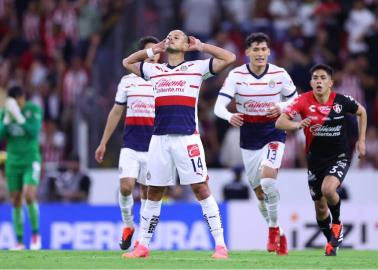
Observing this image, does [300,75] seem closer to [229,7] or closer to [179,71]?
[229,7]

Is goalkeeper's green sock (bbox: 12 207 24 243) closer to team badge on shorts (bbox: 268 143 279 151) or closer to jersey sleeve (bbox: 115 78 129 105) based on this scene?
jersey sleeve (bbox: 115 78 129 105)

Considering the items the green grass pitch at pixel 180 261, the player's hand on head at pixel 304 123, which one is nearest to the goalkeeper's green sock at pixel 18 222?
the green grass pitch at pixel 180 261

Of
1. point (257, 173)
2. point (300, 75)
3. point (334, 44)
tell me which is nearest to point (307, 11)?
point (334, 44)

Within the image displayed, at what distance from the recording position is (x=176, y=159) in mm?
17000

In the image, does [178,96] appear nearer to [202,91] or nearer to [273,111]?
[273,111]

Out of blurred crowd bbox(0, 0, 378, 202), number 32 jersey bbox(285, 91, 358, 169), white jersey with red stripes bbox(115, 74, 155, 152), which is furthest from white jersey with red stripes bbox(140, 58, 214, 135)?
blurred crowd bbox(0, 0, 378, 202)

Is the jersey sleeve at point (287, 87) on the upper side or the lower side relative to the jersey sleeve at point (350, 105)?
upper

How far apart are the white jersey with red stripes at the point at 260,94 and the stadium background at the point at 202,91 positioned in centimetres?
677

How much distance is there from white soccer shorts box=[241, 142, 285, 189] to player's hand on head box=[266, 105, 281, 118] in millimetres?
419

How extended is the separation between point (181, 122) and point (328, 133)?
2.43 meters

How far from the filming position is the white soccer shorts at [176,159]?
55.6 feet

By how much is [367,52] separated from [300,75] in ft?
8.30

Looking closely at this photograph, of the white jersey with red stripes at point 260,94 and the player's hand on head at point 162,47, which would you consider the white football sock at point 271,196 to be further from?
the player's hand on head at point 162,47

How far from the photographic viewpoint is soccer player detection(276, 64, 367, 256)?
18.2m
